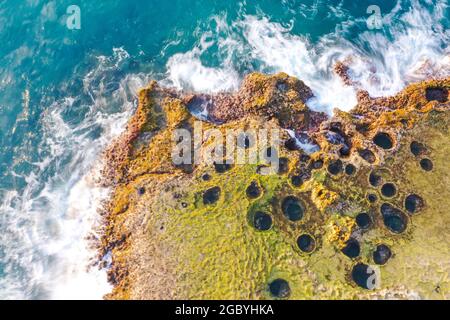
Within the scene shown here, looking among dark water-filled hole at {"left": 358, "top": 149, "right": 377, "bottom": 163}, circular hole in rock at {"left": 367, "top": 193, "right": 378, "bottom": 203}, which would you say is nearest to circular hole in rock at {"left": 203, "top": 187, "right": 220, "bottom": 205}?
circular hole in rock at {"left": 367, "top": 193, "right": 378, "bottom": 203}

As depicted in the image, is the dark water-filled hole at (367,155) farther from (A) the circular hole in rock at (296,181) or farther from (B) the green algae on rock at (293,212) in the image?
(A) the circular hole in rock at (296,181)

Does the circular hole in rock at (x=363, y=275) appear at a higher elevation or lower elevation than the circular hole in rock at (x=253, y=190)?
lower

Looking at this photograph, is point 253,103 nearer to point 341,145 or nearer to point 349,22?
point 341,145

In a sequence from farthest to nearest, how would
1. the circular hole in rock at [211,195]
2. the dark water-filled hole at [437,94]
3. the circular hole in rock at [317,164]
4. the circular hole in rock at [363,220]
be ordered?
the dark water-filled hole at [437,94] → the circular hole in rock at [317,164] → the circular hole in rock at [211,195] → the circular hole in rock at [363,220]

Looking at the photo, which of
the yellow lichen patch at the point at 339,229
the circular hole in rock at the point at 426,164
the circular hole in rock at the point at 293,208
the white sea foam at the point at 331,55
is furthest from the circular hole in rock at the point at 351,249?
the white sea foam at the point at 331,55


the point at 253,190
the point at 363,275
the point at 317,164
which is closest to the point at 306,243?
the point at 363,275

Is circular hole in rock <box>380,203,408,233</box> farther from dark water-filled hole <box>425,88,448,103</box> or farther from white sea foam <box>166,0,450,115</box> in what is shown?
dark water-filled hole <box>425,88,448,103</box>
